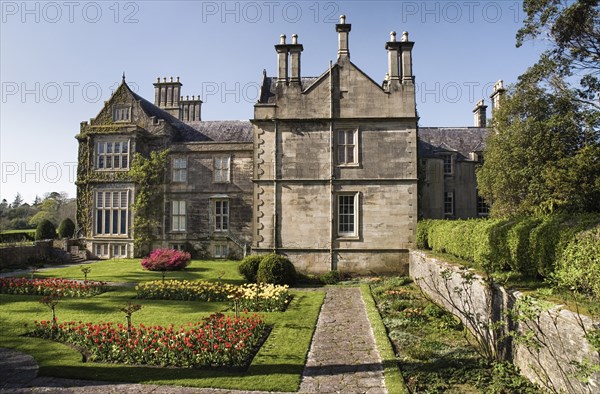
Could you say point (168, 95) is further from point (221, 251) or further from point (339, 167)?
point (339, 167)

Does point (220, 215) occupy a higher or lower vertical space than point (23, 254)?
higher

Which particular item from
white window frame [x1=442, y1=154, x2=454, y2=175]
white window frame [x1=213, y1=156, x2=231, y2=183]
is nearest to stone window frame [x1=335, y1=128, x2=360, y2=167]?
white window frame [x1=213, y1=156, x2=231, y2=183]

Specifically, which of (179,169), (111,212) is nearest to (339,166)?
(179,169)

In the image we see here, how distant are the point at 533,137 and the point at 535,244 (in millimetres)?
16613

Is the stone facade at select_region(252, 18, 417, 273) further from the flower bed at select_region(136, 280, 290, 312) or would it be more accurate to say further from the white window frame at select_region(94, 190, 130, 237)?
the white window frame at select_region(94, 190, 130, 237)

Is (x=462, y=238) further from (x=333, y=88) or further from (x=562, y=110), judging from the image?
(x=562, y=110)

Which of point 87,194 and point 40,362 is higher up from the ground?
point 87,194

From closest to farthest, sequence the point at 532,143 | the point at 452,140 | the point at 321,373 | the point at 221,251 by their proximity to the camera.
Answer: the point at 321,373, the point at 532,143, the point at 221,251, the point at 452,140

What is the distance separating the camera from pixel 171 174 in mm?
26609

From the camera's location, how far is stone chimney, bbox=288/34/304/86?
19281mm

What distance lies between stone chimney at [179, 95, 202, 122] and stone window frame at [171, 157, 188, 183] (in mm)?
9089

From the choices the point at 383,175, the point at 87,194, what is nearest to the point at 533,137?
the point at 383,175

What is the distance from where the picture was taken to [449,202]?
31.8 metres

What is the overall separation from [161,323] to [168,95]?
90.4 feet
